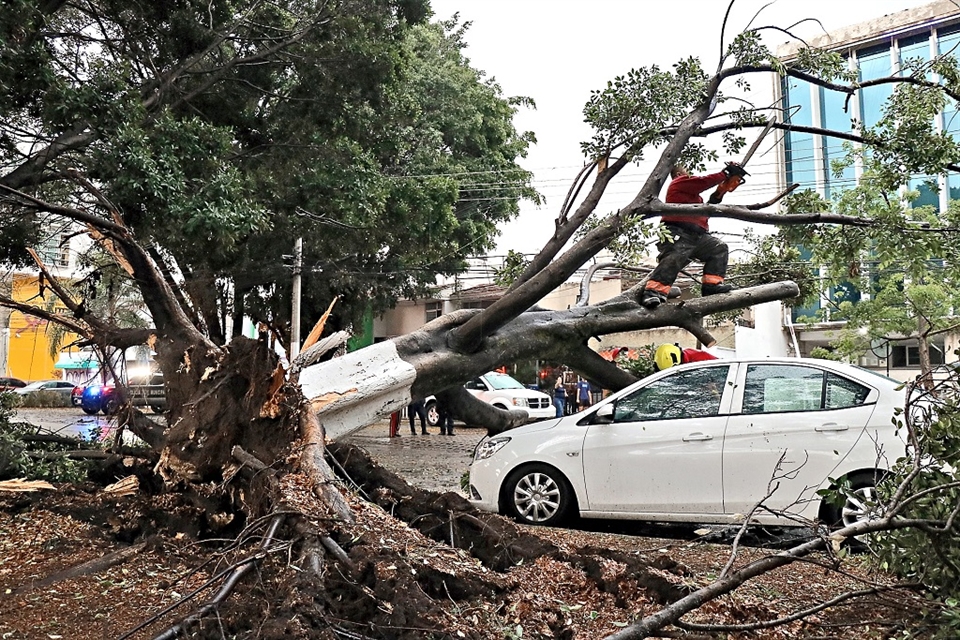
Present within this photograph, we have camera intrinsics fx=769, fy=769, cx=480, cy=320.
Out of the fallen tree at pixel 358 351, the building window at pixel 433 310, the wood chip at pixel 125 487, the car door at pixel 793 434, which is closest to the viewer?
the fallen tree at pixel 358 351

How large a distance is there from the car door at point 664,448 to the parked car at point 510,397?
12.4m

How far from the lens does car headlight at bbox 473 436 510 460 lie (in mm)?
6863

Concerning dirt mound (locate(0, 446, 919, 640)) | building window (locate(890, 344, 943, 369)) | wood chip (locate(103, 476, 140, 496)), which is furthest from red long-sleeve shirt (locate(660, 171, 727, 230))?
building window (locate(890, 344, 943, 369))

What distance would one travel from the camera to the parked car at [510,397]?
19422 millimetres

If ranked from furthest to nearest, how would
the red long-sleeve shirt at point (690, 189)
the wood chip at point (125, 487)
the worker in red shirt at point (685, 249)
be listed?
the worker in red shirt at point (685, 249) < the red long-sleeve shirt at point (690, 189) < the wood chip at point (125, 487)

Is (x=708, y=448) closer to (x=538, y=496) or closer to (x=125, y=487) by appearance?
(x=538, y=496)

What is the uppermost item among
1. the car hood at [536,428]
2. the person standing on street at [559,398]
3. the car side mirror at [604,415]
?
the car side mirror at [604,415]

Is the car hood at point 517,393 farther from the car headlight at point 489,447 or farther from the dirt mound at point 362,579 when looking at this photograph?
the dirt mound at point 362,579

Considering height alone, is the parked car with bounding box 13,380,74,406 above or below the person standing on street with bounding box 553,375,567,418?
above

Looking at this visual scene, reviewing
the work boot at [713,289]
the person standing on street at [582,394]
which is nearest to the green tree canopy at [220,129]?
the work boot at [713,289]

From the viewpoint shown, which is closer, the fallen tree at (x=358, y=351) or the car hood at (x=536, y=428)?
the fallen tree at (x=358, y=351)

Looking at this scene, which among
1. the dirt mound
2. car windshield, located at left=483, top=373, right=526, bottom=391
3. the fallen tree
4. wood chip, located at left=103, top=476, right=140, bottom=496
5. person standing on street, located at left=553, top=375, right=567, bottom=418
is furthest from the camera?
car windshield, located at left=483, top=373, right=526, bottom=391

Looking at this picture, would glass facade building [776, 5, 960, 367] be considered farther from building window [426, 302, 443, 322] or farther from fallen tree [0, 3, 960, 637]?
fallen tree [0, 3, 960, 637]

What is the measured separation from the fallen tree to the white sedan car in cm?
114
